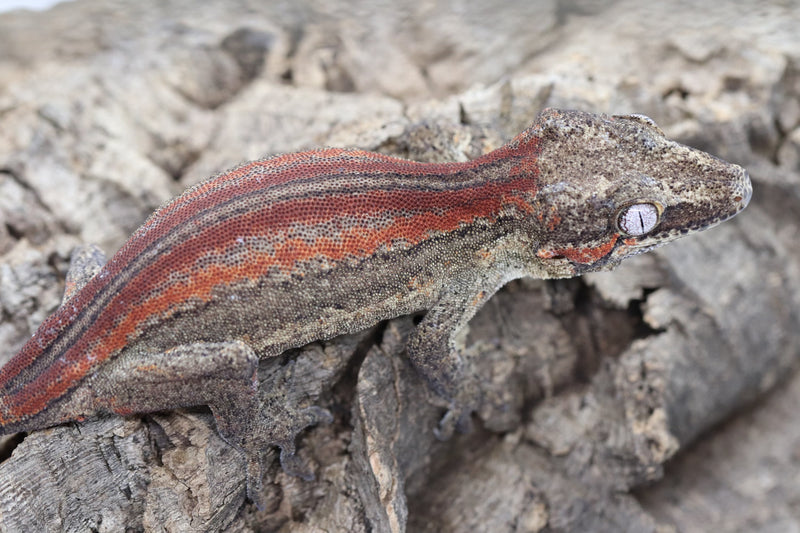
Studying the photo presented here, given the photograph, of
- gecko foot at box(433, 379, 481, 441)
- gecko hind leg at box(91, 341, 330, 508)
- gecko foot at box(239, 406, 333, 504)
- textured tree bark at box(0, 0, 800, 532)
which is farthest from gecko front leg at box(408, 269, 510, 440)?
gecko hind leg at box(91, 341, 330, 508)

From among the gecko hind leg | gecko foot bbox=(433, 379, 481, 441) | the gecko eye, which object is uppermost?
the gecko eye

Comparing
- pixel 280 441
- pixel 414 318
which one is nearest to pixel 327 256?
pixel 414 318

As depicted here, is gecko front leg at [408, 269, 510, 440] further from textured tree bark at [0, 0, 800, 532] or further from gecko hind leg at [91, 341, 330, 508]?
gecko hind leg at [91, 341, 330, 508]

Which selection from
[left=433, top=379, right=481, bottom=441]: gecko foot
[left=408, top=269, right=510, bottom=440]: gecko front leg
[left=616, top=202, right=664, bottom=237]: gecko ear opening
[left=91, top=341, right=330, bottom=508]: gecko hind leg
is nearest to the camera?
[left=91, top=341, right=330, bottom=508]: gecko hind leg

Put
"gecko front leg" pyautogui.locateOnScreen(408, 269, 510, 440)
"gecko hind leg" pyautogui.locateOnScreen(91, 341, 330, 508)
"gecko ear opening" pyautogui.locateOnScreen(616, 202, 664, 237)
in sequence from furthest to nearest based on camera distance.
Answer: "gecko front leg" pyautogui.locateOnScreen(408, 269, 510, 440)
"gecko ear opening" pyautogui.locateOnScreen(616, 202, 664, 237)
"gecko hind leg" pyautogui.locateOnScreen(91, 341, 330, 508)

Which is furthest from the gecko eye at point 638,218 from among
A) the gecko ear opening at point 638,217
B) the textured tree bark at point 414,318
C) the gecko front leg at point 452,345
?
the textured tree bark at point 414,318

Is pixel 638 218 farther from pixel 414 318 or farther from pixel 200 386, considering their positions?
pixel 200 386

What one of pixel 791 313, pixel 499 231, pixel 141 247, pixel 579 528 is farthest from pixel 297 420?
pixel 791 313
